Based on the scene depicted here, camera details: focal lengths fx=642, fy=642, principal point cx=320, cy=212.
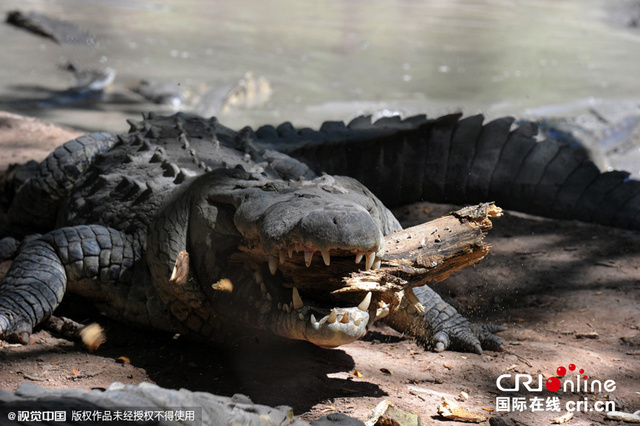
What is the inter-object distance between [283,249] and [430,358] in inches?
44.7

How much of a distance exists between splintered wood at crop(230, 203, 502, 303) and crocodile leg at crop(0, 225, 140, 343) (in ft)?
2.92

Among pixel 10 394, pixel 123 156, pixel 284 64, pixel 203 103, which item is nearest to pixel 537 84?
pixel 284 64

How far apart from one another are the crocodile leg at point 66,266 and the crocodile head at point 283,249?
384 mm

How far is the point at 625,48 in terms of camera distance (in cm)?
1509

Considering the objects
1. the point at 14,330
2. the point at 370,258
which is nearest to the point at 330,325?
the point at 370,258

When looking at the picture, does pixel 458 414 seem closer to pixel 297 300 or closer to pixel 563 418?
pixel 563 418

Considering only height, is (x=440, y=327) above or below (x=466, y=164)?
below

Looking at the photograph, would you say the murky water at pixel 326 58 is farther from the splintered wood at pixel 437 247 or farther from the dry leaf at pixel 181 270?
the splintered wood at pixel 437 247

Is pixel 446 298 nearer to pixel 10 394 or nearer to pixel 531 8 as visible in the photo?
pixel 10 394

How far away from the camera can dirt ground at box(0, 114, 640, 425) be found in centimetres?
254

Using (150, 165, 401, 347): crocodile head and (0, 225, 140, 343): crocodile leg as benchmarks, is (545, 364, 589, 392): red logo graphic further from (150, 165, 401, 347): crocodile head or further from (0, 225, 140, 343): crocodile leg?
(0, 225, 140, 343): crocodile leg

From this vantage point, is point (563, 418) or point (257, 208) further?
point (257, 208)

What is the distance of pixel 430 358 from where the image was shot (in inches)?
121

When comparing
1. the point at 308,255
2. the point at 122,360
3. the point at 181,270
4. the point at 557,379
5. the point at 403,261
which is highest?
the point at 308,255
